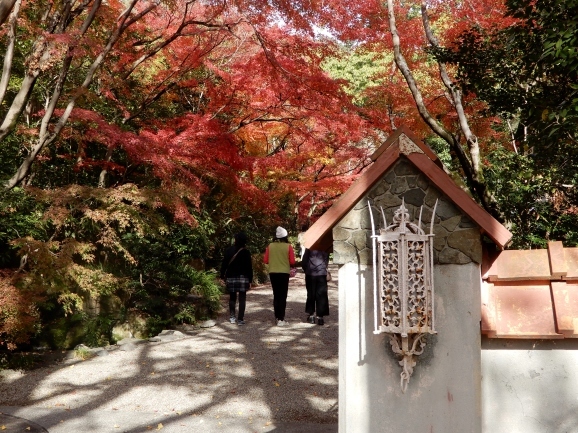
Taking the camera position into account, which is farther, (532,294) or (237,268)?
(237,268)

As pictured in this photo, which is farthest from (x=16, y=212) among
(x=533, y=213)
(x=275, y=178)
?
(x=275, y=178)

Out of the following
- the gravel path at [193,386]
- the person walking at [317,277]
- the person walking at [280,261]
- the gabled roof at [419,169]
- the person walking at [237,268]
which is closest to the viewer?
the gabled roof at [419,169]

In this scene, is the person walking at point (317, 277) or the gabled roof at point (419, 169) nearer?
the gabled roof at point (419, 169)

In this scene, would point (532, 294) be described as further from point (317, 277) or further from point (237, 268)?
point (237, 268)

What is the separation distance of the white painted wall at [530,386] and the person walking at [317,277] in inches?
251

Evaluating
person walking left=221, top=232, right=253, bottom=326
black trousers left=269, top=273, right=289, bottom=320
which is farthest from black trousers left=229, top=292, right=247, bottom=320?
black trousers left=269, top=273, right=289, bottom=320

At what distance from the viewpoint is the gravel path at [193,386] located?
22.0 feet

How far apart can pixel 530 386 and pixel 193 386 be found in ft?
15.3

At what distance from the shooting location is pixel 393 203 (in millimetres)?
4648

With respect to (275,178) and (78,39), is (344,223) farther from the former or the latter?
(275,178)

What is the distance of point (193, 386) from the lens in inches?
316

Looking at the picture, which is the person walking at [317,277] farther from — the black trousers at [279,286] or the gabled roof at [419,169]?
the gabled roof at [419,169]

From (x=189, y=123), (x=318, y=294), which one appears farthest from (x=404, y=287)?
(x=189, y=123)

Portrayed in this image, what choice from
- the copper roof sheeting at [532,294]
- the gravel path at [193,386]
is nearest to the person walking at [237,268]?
the gravel path at [193,386]
